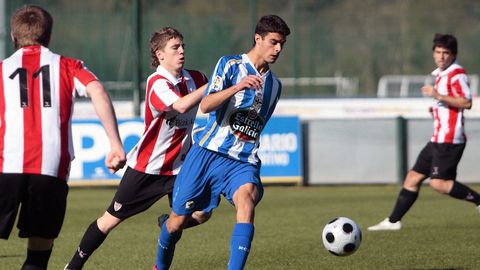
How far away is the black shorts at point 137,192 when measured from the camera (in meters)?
7.73

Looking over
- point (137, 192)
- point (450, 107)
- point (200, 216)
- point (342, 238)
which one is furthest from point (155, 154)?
point (450, 107)

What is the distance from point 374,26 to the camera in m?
24.4

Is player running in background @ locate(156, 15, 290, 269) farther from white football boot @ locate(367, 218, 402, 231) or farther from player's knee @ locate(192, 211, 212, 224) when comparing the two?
white football boot @ locate(367, 218, 402, 231)

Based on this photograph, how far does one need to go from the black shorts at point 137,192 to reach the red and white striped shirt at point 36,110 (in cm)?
197

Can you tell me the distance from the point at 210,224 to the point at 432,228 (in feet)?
8.43

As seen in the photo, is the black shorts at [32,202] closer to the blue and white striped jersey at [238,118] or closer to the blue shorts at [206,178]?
the blue shorts at [206,178]

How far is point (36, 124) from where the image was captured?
571 cm

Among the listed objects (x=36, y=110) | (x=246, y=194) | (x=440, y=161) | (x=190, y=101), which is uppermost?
(x=36, y=110)

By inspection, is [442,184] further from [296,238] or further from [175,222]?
[175,222]

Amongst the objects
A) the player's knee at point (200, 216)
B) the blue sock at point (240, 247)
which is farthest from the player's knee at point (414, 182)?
the blue sock at point (240, 247)

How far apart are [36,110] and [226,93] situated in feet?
4.93

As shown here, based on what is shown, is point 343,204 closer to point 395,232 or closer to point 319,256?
point 395,232

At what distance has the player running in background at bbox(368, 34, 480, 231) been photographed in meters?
10.9

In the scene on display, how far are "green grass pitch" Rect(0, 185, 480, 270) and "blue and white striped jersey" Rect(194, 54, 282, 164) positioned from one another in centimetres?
158
